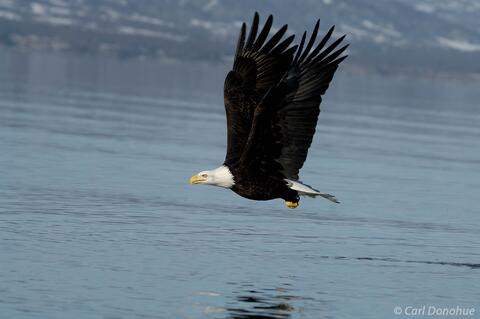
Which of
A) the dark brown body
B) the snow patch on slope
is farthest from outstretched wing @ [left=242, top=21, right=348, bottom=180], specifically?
the snow patch on slope

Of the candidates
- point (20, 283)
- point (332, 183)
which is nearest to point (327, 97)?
point (332, 183)

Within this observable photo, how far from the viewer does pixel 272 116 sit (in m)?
10.8

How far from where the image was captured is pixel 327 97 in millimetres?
41375

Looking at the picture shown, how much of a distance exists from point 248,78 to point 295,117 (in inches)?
27.7

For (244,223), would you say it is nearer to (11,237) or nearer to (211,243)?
(211,243)

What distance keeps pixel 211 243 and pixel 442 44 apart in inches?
5287

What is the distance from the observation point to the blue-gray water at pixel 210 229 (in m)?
9.42

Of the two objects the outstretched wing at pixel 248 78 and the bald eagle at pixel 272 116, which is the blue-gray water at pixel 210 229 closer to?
the bald eagle at pixel 272 116

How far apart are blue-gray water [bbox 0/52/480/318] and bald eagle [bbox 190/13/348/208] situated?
1.98 feet

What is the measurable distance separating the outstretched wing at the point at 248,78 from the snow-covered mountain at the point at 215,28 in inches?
2828

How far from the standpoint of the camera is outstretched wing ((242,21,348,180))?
35.8 feet

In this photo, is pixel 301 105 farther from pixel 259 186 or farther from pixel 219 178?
pixel 219 178

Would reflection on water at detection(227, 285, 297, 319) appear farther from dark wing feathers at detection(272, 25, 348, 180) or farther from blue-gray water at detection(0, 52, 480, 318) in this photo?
dark wing feathers at detection(272, 25, 348, 180)

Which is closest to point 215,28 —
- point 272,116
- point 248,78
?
point 248,78
